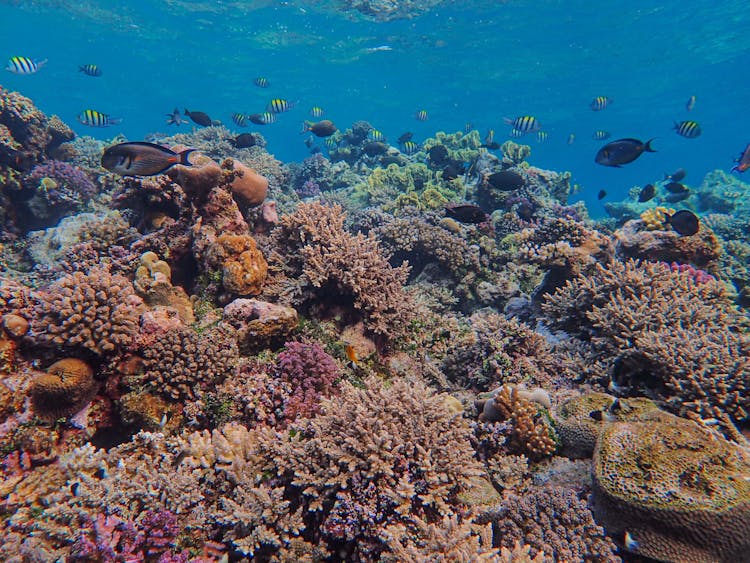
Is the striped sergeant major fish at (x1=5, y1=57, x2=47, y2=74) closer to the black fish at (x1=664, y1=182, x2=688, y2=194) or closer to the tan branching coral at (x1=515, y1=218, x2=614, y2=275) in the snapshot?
the tan branching coral at (x1=515, y1=218, x2=614, y2=275)

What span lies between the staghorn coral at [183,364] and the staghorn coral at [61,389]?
1.45 feet

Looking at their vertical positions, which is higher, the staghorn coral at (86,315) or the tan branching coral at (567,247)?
the tan branching coral at (567,247)

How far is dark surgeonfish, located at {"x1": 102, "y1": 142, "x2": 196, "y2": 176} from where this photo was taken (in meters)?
3.97

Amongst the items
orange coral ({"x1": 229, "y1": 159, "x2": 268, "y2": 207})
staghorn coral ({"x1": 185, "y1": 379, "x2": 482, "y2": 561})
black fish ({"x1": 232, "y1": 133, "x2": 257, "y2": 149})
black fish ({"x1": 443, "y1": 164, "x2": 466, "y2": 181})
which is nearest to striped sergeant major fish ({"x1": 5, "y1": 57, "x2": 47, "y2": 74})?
black fish ({"x1": 232, "y1": 133, "x2": 257, "y2": 149})

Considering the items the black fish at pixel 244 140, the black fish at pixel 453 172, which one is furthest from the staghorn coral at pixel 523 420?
the black fish at pixel 244 140

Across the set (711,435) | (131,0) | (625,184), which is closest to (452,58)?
(131,0)

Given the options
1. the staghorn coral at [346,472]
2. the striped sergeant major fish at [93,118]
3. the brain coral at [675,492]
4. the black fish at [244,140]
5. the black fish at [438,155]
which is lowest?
the staghorn coral at [346,472]

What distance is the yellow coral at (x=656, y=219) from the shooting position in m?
7.69

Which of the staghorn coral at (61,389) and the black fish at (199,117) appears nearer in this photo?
the staghorn coral at (61,389)

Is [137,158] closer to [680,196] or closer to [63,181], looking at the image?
[63,181]

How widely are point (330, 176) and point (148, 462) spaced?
47.6 ft

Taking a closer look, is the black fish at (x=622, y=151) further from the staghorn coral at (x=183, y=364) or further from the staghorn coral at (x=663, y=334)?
the staghorn coral at (x=183, y=364)

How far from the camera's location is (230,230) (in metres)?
5.21

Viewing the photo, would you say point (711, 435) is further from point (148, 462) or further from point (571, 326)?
point (148, 462)
